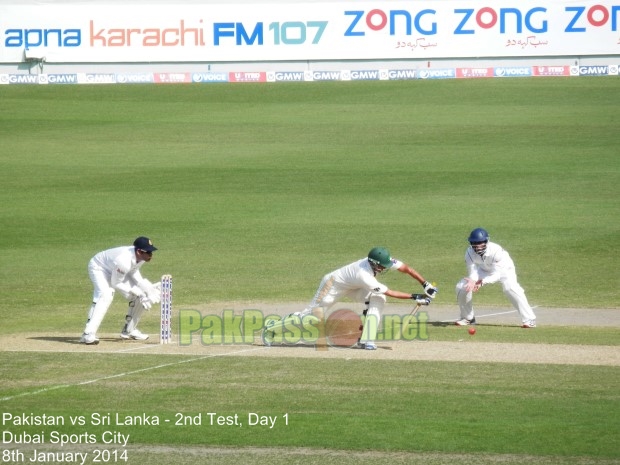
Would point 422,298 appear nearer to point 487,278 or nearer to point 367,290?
point 367,290

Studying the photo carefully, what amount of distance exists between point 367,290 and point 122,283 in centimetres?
345

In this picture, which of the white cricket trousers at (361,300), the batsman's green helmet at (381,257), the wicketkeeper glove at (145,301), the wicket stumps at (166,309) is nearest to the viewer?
the batsman's green helmet at (381,257)

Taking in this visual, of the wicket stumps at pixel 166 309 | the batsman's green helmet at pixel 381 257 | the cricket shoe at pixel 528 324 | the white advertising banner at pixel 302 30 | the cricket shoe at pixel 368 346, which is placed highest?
the white advertising banner at pixel 302 30

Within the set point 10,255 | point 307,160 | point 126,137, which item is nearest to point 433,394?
point 10,255

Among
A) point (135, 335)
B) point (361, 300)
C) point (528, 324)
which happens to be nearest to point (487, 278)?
point (528, 324)

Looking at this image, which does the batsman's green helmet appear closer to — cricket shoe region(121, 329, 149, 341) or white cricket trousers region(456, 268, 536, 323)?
white cricket trousers region(456, 268, 536, 323)

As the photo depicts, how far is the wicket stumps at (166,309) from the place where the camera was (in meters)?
15.2

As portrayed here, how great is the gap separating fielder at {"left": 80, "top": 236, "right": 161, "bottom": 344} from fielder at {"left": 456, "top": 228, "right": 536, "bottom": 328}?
4811 mm

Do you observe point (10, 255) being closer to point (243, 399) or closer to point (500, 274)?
point (500, 274)

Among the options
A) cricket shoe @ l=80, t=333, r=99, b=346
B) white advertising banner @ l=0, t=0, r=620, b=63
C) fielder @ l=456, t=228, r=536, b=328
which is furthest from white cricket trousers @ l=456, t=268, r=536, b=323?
white advertising banner @ l=0, t=0, r=620, b=63

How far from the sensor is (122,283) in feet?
51.6

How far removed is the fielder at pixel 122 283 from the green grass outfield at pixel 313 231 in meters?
0.96

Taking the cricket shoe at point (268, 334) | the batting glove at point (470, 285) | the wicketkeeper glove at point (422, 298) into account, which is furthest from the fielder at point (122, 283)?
the batting glove at point (470, 285)

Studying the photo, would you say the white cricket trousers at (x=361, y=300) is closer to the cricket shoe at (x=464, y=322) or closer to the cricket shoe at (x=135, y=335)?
the cricket shoe at (x=135, y=335)
